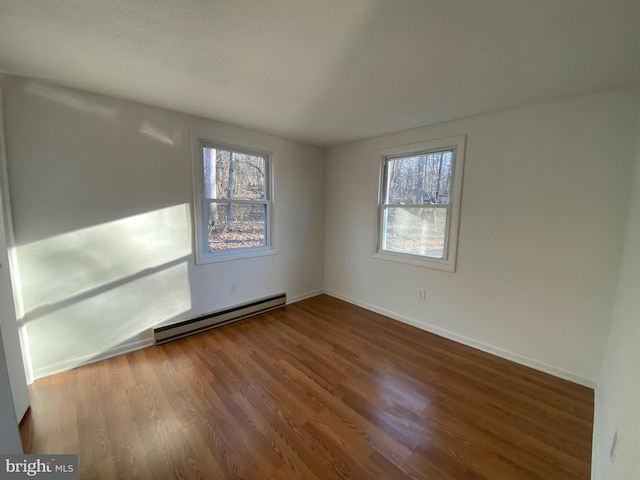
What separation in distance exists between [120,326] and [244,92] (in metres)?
2.36

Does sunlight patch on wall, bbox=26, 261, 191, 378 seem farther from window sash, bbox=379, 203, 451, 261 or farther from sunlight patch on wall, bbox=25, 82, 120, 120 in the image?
window sash, bbox=379, 203, 451, 261

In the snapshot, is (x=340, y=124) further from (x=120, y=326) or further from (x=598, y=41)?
(x=120, y=326)

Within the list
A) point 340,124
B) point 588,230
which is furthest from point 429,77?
point 588,230

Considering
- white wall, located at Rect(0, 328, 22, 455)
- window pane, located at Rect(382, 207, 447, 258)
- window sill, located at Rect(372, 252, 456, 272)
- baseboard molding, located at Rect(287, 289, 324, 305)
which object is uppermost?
window pane, located at Rect(382, 207, 447, 258)

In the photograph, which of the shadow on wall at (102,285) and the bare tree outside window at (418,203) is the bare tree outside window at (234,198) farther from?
the bare tree outside window at (418,203)

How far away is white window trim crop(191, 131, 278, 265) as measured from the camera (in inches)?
103

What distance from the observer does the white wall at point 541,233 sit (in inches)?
73.8

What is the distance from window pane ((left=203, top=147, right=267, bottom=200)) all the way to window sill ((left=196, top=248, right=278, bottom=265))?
0.67 meters

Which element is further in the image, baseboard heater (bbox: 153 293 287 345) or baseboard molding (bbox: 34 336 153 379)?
baseboard heater (bbox: 153 293 287 345)

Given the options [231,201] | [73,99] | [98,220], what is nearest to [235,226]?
[231,201]

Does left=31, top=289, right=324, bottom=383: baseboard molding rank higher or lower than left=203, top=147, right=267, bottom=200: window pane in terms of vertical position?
lower

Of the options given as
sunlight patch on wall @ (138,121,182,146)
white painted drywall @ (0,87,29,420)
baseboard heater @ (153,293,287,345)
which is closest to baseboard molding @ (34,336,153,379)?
baseboard heater @ (153,293,287,345)

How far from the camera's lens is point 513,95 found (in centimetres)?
198

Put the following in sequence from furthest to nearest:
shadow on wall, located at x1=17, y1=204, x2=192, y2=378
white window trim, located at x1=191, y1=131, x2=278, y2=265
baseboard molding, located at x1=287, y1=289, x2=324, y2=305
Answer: baseboard molding, located at x1=287, y1=289, x2=324, y2=305 → white window trim, located at x1=191, y1=131, x2=278, y2=265 → shadow on wall, located at x1=17, y1=204, x2=192, y2=378
